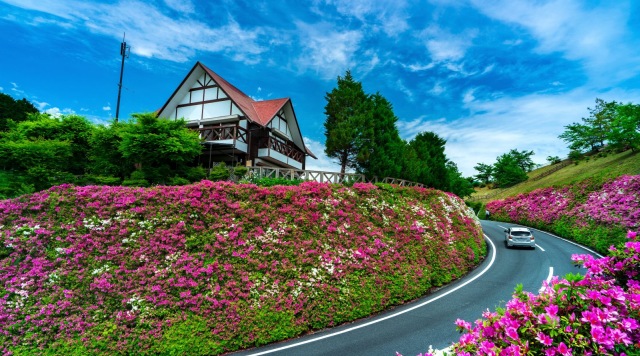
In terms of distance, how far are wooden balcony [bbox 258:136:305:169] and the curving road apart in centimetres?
1760

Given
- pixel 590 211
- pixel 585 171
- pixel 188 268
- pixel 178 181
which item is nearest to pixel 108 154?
pixel 178 181

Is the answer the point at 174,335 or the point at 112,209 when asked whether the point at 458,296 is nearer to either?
the point at 174,335

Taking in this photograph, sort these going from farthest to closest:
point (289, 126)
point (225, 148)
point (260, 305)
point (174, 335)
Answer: point (289, 126) < point (225, 148) < point (260, 305) < point (174, 335)

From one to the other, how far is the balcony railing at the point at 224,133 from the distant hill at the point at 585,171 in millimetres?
32627

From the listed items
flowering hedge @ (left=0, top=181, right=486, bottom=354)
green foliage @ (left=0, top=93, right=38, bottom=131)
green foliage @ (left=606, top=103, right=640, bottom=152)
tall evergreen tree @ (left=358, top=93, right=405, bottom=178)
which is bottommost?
flowering hedge @ (left=0, top=181, right=486, bottom=354)

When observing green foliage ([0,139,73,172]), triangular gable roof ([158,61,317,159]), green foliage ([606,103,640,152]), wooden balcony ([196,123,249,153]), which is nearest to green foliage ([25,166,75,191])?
green foliage ([0,139,73,172])

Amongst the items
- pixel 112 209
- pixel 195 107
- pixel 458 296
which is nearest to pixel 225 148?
pixel 195 107

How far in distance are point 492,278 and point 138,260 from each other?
51.0ft

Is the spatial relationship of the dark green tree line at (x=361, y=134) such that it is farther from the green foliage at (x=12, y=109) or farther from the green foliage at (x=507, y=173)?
the green foliage at (x=507, y=173)

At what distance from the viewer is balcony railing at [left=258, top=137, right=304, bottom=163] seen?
26.3m

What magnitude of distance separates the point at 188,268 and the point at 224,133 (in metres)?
15.8

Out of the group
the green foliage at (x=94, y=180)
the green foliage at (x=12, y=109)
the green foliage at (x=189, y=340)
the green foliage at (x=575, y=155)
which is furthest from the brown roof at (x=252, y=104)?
the green foliage at (x=575, y=155)

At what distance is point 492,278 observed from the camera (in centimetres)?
1452

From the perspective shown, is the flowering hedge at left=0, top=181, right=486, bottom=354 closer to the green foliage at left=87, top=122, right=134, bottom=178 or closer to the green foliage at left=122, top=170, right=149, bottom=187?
the green foliage at left=122, top=170, right=149, bottom=187
